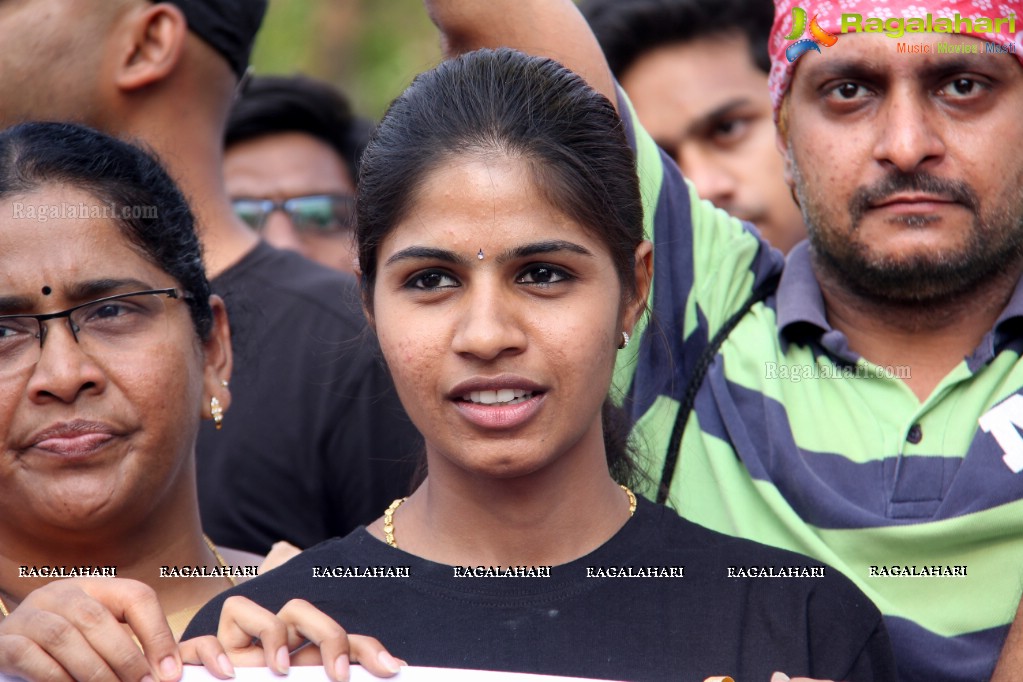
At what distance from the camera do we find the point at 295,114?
18.4 feet

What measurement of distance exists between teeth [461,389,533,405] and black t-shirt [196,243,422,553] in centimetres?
93

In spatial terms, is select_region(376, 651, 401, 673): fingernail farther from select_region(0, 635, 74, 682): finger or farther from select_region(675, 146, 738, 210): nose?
select_region(675, 146, 738, 210): nose

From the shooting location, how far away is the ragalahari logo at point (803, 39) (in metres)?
3.07

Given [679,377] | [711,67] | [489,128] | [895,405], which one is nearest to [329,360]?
[679,377]

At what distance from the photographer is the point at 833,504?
2.74 m

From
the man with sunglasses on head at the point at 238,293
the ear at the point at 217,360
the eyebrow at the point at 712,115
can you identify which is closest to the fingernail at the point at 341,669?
the ear at the point at 217,360

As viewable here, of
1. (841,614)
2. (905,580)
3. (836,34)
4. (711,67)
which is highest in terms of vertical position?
(711,67)

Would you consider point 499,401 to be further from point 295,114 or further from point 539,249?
point 295,114

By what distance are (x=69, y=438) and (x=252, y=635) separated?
27.3 inches

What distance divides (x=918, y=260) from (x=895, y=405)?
0.32m

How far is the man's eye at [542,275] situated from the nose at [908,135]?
0.92m

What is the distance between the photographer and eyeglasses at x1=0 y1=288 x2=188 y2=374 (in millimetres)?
2572

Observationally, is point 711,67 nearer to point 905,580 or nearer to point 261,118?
point 261,118

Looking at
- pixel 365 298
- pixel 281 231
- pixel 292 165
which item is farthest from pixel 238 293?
pixel 292 165
